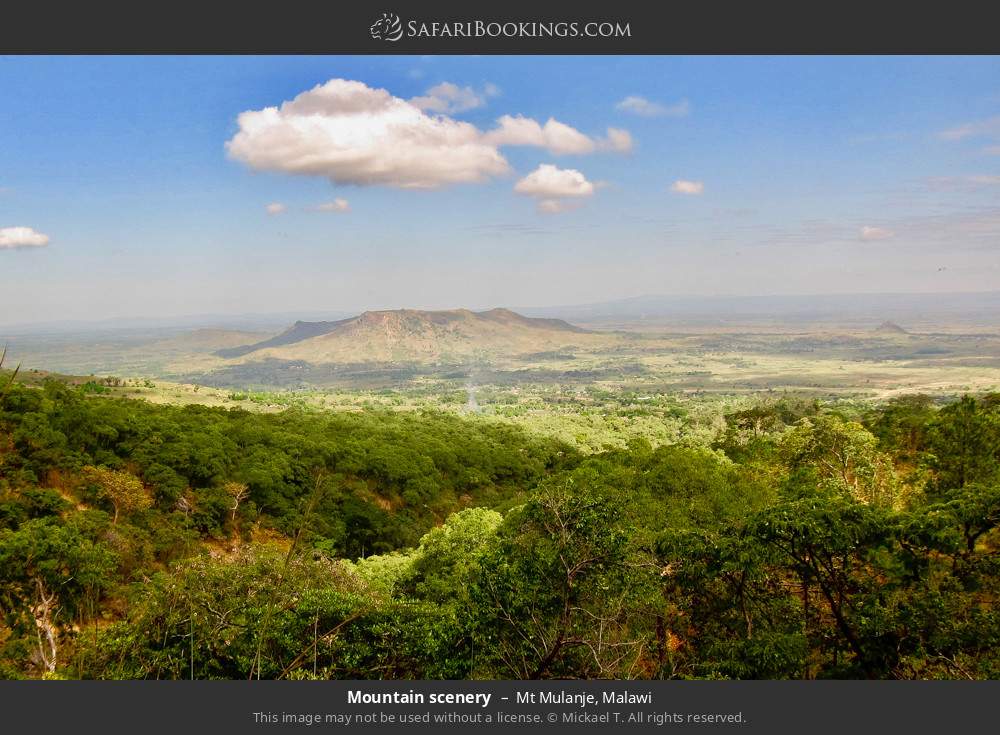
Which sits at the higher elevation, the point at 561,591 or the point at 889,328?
the point at 889,328

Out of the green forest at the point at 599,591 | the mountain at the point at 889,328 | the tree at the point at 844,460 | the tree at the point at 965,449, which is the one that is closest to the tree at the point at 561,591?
the green forest at the point at 599,591

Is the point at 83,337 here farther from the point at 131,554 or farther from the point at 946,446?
the point at 946,446

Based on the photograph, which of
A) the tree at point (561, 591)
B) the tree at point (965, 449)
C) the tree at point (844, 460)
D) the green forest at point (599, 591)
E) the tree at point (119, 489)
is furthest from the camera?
Result: the tree at point (119, 489)

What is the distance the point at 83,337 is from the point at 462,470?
10665 cm

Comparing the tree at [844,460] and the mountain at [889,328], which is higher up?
the mountain at [889,328]

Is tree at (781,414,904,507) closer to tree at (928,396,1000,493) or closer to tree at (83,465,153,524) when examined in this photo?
tree at (928,396,1000,493)

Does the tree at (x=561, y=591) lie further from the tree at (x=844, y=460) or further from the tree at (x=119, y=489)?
the tree at (x=119, y=489)

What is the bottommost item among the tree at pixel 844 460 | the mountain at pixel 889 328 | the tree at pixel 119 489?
the tree at pixel 119 489

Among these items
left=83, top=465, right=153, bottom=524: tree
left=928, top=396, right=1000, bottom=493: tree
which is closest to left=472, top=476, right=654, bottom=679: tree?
left=928, top=396, right=1000, bottom=493: tree

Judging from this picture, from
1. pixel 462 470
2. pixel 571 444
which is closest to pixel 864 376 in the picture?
pixel 571 444

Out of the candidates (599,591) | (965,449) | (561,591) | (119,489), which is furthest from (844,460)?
(119,489)

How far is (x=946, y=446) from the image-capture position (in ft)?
56.5

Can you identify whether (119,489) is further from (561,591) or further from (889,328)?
(889,328)

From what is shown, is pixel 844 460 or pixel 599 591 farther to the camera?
pixel 844 460
